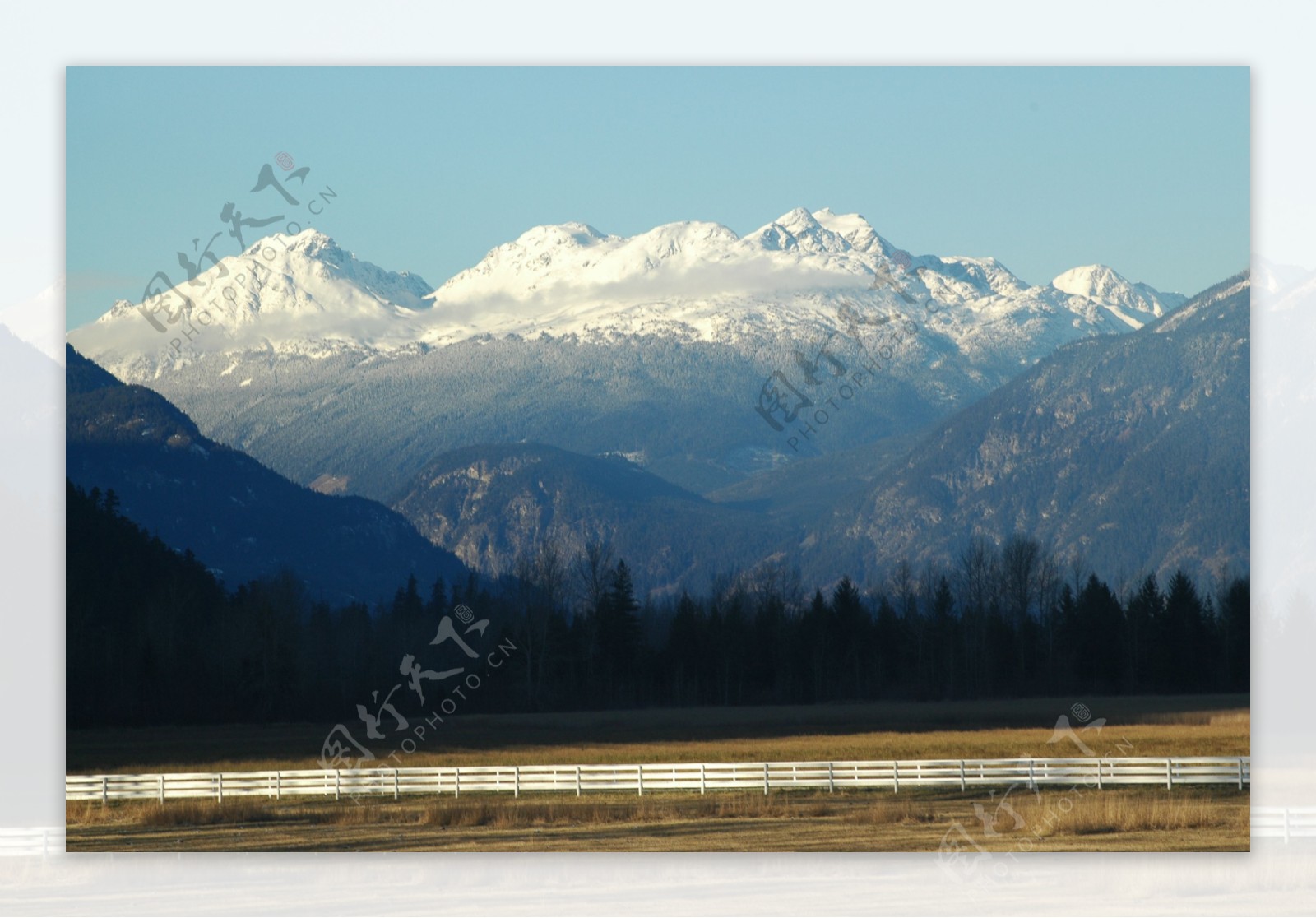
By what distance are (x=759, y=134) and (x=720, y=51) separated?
315 centimetres

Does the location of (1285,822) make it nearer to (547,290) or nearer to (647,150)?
(647,150)

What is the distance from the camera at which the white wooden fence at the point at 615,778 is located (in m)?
22.4

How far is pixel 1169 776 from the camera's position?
21.7 m

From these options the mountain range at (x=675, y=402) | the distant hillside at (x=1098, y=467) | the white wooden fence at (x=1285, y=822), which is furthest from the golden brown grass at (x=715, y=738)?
the white wooden fence at (x=1285, y=822)

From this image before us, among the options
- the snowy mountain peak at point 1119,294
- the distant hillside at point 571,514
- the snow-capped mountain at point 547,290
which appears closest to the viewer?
the snow-capped mountain at point 547,290

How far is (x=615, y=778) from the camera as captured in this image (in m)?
23.6

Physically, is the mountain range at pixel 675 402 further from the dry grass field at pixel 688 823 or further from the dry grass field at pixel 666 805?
the dry grass field at pixel 688 823

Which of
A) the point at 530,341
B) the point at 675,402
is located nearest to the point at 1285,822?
the point at 530,341

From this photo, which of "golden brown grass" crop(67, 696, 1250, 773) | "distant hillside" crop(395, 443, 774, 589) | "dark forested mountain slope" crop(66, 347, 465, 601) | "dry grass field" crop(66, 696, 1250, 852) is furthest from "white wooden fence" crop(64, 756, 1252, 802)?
"distant hillside" crop(395, 443, 774, 589)

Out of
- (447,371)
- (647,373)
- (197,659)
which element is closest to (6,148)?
(197,659)

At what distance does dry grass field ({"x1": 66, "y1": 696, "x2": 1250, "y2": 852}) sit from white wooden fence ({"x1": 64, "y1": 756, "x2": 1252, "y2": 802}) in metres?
0.26

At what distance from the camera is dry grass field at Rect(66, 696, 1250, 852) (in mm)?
19859

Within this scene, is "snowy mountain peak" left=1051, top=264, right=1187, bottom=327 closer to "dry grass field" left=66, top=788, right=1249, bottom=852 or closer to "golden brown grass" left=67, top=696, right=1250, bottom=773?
"golden brown grass" left=67, top=696, right=1250, bottom=773

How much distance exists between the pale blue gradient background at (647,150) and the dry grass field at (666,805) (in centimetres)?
740
